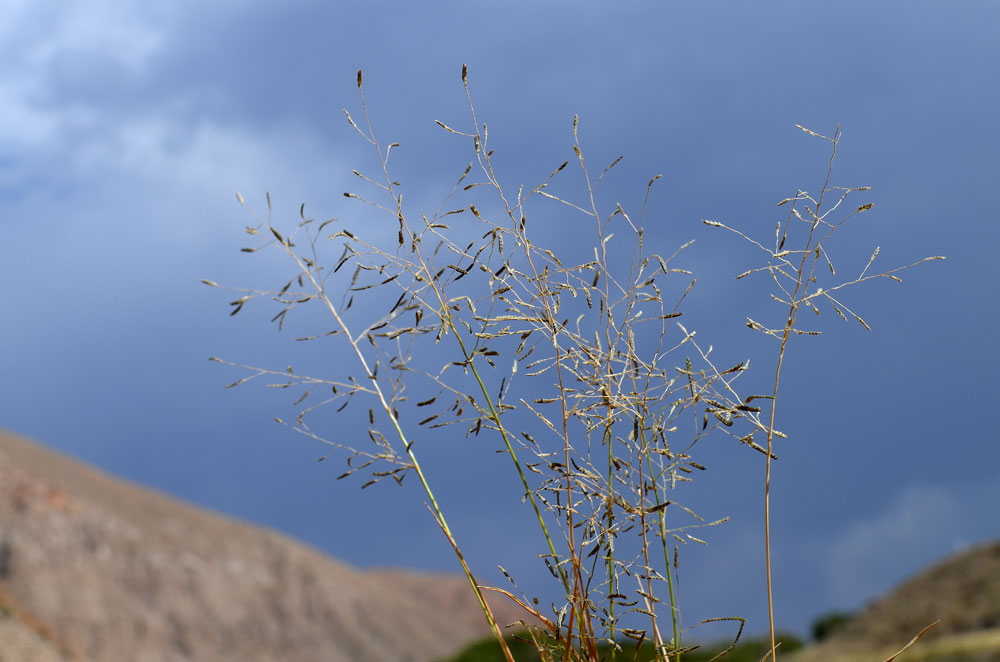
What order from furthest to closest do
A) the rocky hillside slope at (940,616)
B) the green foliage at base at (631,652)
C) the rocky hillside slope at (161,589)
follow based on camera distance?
the rocky hillside slope at (161,589), the green foliage at base at (631,652), the rocky hillside slope at (940,616)

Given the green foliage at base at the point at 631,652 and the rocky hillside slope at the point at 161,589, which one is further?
the rocky hillside slope at the point at 161,589

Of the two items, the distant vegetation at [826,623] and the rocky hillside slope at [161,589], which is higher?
the rocky hillside slope at [161,589]

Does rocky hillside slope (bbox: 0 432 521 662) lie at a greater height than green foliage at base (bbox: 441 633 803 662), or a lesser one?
greater

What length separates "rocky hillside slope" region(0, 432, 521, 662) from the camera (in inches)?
390

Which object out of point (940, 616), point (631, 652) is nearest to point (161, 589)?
point (631, 652)

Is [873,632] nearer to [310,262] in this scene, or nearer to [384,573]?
[310,262]

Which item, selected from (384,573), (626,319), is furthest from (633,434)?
(384,573)

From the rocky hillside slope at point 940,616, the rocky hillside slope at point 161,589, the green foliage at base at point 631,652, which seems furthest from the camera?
the rocky hillside slope at point 161,589

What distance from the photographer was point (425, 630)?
1333 centimetres

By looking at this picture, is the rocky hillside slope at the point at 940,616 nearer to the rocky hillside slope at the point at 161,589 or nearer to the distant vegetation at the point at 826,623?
the distant vegetation at the point at 826,623

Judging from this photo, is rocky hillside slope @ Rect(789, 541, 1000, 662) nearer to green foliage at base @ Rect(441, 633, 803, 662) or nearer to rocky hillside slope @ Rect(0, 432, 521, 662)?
green foliage at base @ Rect(441, 633, 803, 662)

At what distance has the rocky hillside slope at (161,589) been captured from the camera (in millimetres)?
9898

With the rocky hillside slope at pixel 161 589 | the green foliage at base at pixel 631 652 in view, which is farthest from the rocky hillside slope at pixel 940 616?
the rocky hillside slope at pixel 161 589

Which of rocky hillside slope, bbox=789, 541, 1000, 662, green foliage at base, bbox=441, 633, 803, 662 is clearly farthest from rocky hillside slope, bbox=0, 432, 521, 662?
rocky hillside slope, bbox=789, 541, 1000, 662
